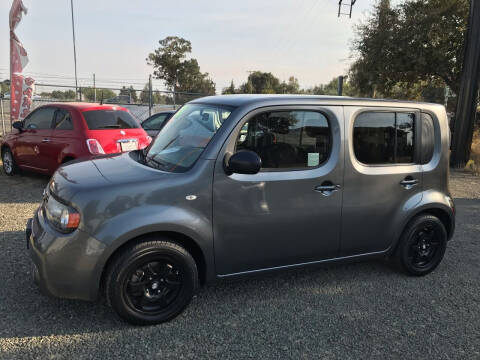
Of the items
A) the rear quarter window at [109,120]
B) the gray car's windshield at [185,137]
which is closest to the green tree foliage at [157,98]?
the rear quarter window at [109,120]

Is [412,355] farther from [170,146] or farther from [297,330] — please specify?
[170,146]

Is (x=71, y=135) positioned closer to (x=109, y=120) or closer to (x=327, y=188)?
(x=109, y=120)

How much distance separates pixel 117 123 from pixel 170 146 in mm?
4049

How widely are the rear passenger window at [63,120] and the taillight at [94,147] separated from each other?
55 cm

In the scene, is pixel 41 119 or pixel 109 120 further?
pixel 41 119

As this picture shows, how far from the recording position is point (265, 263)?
3393mm

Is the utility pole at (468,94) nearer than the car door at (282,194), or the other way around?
the car door at (282,194)

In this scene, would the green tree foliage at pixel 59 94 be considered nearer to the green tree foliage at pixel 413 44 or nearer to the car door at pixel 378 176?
the green tree foliage at pixel 413 44

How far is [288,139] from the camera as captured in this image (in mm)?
3348

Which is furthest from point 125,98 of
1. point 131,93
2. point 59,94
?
point 59,94

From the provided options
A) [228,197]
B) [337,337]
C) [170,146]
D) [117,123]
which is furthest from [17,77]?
[337,337]

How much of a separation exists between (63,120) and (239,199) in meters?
5.25

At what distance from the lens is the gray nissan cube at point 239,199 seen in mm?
2854

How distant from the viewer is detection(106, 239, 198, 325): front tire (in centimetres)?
288
